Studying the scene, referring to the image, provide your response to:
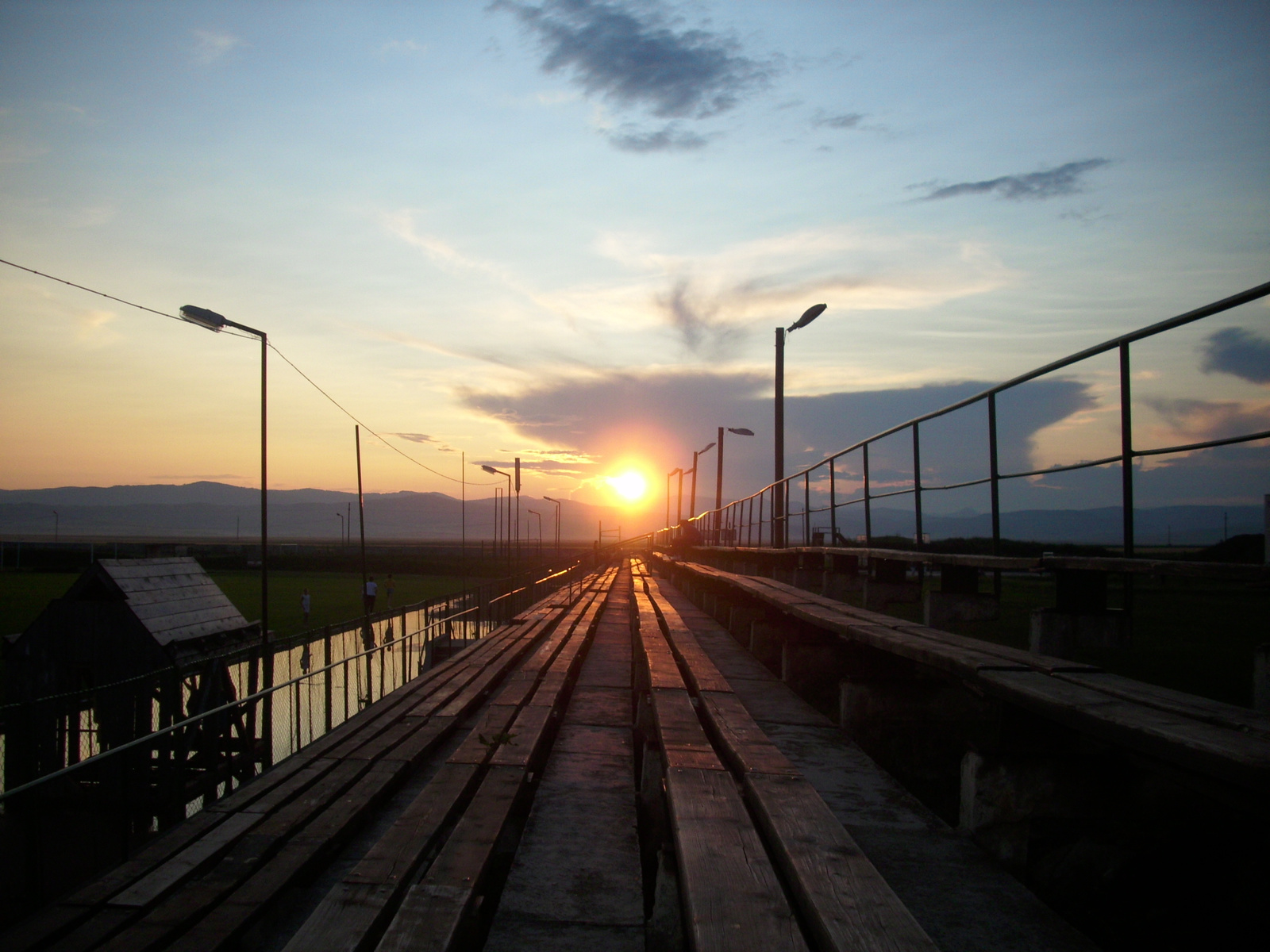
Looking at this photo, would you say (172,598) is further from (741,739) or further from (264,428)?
(741,739)

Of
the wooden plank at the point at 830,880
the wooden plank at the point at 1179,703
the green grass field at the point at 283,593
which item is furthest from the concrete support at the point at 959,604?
the green grass field at the point at 283,593

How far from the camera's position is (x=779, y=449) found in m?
19.4

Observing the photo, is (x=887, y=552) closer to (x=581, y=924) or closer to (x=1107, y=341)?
(x=1107, y=341)

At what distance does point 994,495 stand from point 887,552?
151 cm

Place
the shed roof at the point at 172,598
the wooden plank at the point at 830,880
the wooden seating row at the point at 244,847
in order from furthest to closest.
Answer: the shed roof at the point at 172,598 < the wooden seating row at the point at 244,847 < the wooden plank at the point at 830,880

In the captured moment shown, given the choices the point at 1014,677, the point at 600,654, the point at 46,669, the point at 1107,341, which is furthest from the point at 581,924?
the point at 46,669

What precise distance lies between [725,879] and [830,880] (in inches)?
12.2

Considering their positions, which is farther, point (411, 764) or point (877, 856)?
point (411, 764)

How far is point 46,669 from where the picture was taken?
18516 mm

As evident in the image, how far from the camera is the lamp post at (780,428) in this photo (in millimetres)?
16328

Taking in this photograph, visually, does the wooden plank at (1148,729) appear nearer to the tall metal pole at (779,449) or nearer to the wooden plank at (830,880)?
the wooden plank at (830,880)

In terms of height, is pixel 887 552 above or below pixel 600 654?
above

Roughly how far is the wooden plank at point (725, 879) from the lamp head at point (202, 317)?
14.6 m

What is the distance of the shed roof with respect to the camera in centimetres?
1795
